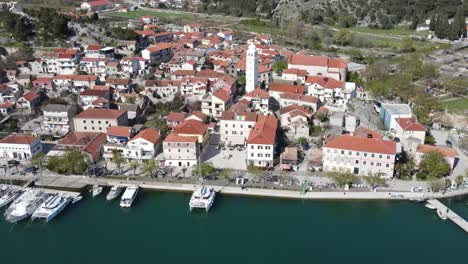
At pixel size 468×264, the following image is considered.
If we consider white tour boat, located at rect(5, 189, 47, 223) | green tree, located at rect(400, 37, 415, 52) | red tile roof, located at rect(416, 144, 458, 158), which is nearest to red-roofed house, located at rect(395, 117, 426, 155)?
red tile roof, located at rect(416, 144, 458, 158)

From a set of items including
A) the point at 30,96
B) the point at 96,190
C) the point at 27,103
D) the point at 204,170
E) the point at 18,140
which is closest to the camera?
the point at 96,190

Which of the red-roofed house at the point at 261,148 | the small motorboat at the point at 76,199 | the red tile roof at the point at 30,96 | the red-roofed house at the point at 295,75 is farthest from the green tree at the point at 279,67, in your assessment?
the small motorboat at the point at 76,199

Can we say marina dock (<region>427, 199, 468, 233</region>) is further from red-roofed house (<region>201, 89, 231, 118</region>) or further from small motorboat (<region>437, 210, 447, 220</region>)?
red-roofed house (<region>201, 89, 231, 118</region>)

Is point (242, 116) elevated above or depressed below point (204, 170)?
above

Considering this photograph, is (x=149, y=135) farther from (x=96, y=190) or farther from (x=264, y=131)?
(x=264, y=131)

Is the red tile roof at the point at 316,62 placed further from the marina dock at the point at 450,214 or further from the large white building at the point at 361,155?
the marina dock at the point at 450,214

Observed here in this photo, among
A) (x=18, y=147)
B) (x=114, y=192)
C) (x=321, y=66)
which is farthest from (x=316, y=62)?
(x=18, y=147)
